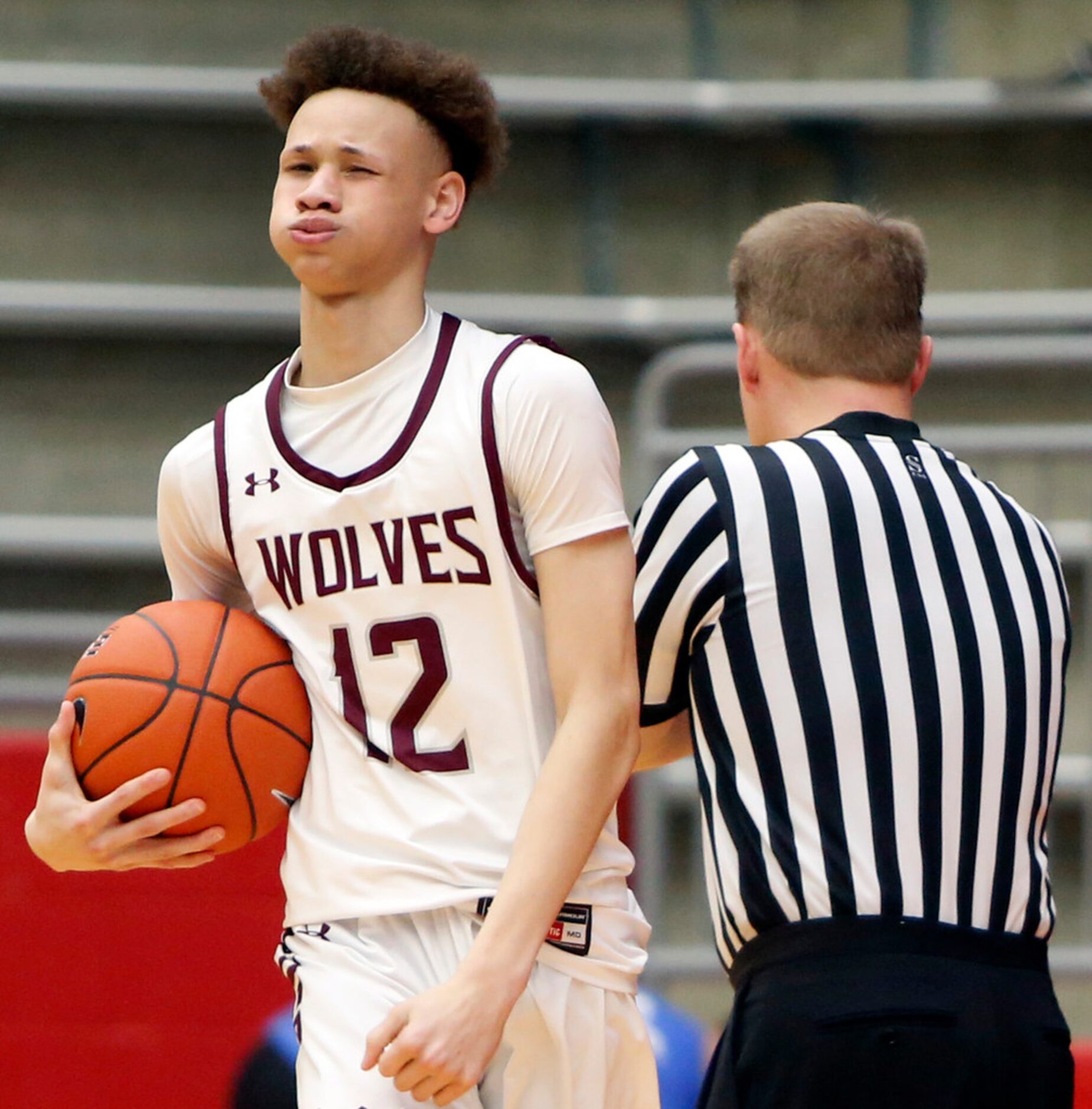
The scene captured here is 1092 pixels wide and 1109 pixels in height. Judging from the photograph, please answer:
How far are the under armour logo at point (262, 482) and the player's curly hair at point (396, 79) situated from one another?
587 mm

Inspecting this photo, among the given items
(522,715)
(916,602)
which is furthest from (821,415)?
(522,715)

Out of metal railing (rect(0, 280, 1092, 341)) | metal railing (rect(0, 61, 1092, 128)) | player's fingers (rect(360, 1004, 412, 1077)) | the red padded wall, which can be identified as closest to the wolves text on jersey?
player's fingers (rect(360, 1004, 412, 1077))

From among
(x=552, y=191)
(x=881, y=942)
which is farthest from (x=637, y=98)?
(x=881, y=942)

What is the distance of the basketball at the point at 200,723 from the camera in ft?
8.21

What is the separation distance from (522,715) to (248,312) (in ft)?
16.5

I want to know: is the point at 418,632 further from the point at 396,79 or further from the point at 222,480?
the point at 396,79

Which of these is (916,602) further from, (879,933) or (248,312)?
(248,312)

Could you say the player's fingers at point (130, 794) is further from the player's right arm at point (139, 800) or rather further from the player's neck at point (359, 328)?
the player's neck at point (359, 328)

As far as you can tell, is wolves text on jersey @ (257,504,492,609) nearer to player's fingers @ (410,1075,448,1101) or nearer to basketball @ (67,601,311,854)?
basketball @ (67,601,311,854)

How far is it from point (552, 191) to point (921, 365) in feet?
16.8

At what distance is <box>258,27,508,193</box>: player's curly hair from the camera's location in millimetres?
2635

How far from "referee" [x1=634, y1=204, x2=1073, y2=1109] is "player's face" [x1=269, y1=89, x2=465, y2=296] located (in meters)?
0.55

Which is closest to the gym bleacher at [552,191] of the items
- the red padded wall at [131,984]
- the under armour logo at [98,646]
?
the red padded wall at [131,984]

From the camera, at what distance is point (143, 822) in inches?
97.8
